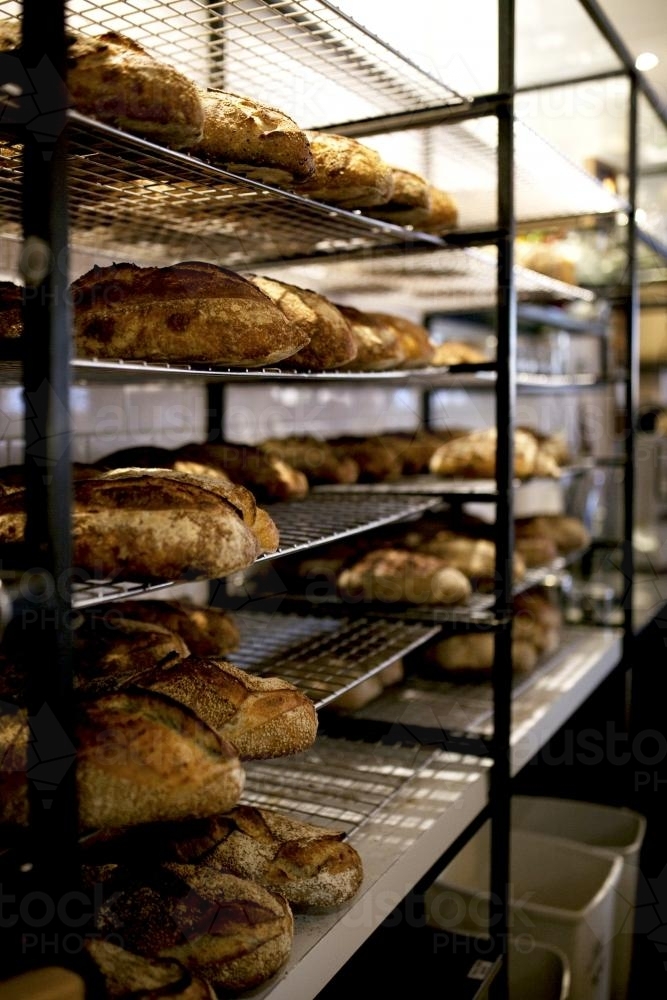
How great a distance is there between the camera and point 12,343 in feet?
3.38

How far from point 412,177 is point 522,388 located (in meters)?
0.87

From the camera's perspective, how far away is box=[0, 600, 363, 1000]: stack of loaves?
1103 mm

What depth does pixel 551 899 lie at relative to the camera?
2539 millimetres

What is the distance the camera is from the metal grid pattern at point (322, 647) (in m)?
1.82

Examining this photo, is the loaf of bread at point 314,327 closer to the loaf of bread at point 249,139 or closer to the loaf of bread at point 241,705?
the loaf of bread at point 249,139

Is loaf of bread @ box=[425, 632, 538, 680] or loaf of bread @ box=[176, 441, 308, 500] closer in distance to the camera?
loaf of bread @ box=[176, 441, 308, 500]

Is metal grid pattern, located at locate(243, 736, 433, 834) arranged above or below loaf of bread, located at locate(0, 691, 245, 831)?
below

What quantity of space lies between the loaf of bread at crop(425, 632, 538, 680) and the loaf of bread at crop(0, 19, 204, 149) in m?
1.58

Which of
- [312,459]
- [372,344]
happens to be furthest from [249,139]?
[312,459]

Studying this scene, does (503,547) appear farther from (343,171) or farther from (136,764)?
(136,764)

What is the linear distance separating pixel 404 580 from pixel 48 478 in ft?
4.65

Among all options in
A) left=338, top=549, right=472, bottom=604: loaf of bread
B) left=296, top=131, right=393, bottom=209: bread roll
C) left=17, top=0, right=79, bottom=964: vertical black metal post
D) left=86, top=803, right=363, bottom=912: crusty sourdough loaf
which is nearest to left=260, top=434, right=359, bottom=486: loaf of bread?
left=338, top=549, right=472, bottom=604: loaf of bread

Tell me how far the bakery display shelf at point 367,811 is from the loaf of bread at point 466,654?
13.7 inches

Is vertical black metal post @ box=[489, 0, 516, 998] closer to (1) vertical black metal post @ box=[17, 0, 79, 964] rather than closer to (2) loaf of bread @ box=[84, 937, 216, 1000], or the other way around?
(2) loaf of bread @ box=[84, 937, 216, 1000]
